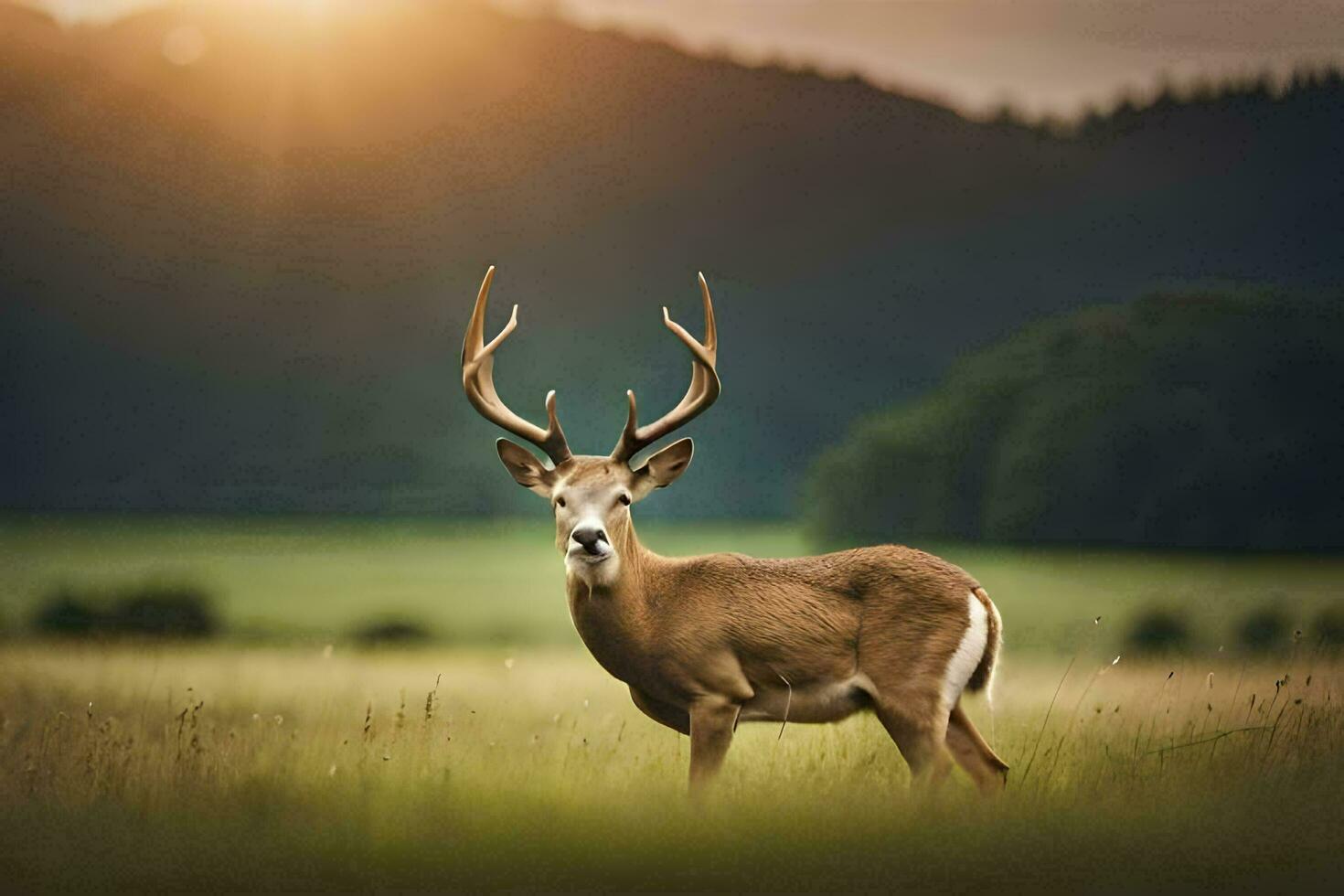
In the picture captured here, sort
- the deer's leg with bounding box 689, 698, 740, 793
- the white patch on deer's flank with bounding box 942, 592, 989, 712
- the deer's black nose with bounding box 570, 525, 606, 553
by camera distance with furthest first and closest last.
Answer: the white patch on deer's flank with bounding box 942, 592, 989, 712 → the deer's leg with bounding box 689, 698, 740, 793 → the deer's black nose with bounding box 570, 525, 606, 553

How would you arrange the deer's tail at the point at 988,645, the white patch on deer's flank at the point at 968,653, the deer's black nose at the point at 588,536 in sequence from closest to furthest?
the deer's black nose at the point at 588,536 < the white patch on deer's flank at the point at 968,653 < the deer's tail at the point at 988,645

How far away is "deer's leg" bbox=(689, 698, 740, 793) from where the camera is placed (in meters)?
8.31

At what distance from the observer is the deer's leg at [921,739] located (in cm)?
834

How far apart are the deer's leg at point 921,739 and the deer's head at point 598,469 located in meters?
1.57

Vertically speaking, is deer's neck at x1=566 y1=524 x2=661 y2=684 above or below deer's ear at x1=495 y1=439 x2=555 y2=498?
below

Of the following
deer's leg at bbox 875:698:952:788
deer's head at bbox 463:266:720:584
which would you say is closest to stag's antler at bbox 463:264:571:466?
deer's head at bbox 463:266:720:584

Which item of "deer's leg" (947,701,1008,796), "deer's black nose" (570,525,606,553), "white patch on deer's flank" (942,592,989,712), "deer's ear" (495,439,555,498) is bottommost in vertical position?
"deer's leg" (947,701,1008,796)

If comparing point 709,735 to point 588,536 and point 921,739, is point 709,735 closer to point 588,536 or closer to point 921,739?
point 921,739

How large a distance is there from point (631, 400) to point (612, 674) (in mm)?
1423

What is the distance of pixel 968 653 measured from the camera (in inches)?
335

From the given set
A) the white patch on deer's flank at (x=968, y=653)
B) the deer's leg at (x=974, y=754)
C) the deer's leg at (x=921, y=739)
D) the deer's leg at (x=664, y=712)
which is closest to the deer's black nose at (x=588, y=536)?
the deer's leg at (x=664, y=712)

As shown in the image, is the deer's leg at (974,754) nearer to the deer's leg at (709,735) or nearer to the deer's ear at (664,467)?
the deer's leg at (709,735)

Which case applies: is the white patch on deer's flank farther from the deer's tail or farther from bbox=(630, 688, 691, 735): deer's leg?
bbox=(630, 688, 691, 735): deer's leg

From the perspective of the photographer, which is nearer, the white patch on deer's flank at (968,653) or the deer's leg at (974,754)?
the white patch on deer's flank at (968,653)
